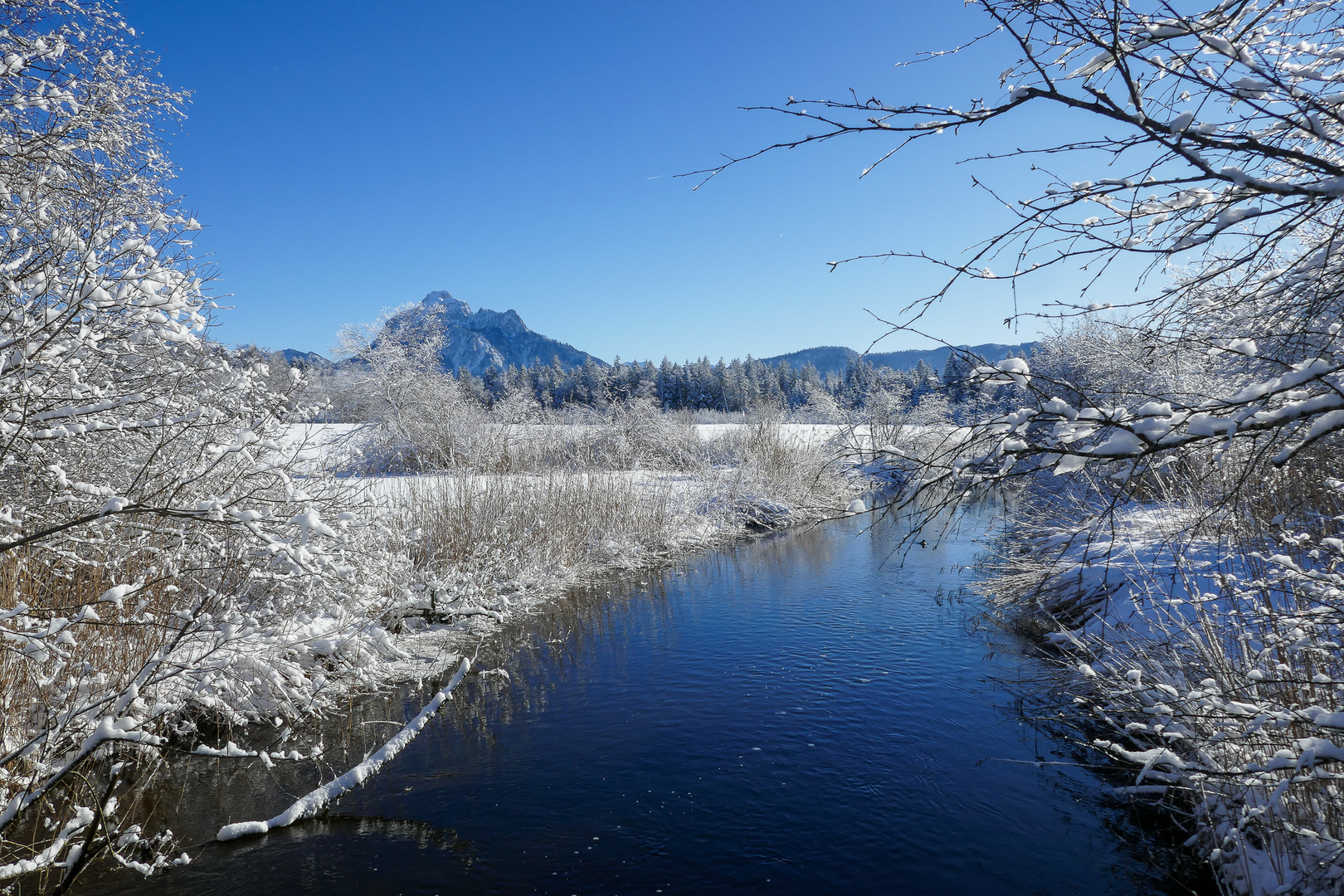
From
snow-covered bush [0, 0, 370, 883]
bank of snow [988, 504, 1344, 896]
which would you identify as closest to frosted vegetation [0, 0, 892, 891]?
snow-covered bush [0, 0, 370, 883]

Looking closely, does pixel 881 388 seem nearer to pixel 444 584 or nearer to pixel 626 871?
pixel 444 584

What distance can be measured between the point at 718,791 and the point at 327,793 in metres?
3.12

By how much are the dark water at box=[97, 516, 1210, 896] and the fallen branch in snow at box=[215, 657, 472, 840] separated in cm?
10

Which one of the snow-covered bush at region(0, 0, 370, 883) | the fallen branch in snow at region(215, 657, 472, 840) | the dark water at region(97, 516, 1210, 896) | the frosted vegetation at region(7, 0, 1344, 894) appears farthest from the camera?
the fallen branch in snow at region(215, 657, 472, 840)

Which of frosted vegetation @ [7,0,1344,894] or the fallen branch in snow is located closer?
frosted vegetation @ [7,0,1344,894]

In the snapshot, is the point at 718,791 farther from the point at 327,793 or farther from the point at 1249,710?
the point at 1249,710

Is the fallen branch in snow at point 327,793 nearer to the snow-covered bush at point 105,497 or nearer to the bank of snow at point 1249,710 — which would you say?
the snow-covered bush at point 105,497

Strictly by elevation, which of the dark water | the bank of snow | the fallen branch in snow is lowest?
the dark water

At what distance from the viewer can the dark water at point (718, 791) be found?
4656 mm

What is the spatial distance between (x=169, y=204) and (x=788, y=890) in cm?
740

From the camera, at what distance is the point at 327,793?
527cm

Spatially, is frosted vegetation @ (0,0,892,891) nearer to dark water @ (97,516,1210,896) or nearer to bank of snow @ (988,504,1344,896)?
dark water @ (97,516,1210,896)

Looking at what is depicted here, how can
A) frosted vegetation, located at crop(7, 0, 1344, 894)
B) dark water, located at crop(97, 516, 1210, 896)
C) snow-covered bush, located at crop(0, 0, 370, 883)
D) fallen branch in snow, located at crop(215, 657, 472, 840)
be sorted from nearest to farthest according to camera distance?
1. frosted vegetation, located at crop(7, 0, 1344, 894)
2. snow-covered bush, located at crop(0, 0, 370, 883)
3. dark water, located at crop(97, 516, 1210, 896)
4. fallen branch in snow, located at crop(215, 657, 472, 840)

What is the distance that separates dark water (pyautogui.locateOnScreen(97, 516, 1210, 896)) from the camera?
15.3 feet
